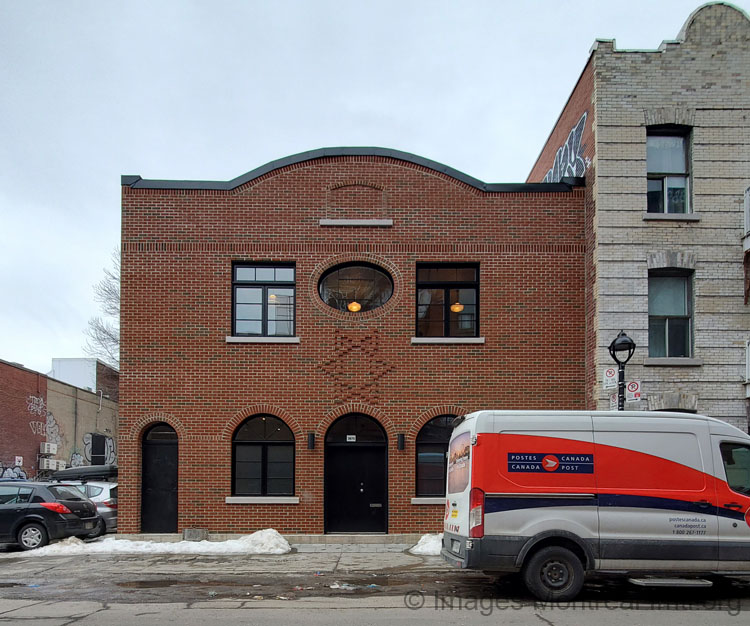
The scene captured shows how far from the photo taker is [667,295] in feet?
55.4

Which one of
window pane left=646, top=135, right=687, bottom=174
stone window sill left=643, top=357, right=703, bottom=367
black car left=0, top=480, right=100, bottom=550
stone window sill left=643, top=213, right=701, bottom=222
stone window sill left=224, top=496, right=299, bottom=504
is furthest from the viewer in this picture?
window pane left=646, top=135, right=687, bottom=174

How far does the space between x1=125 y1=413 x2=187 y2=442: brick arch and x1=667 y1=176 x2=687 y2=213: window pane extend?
11645mm

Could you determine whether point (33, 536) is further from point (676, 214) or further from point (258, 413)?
point (676, 214)

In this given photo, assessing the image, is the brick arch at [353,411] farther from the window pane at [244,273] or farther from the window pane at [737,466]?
the window pane at [737,466]

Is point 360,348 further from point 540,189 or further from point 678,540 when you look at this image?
point 678,540

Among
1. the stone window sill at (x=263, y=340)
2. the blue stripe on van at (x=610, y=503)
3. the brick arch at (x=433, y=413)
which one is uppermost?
the stone window sill at (x=263, y=340)

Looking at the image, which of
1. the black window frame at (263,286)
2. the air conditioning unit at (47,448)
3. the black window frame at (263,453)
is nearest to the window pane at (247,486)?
the black window frame at (263,453)

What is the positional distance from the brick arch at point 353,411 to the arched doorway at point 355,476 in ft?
0.61

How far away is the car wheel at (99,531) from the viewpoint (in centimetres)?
1693

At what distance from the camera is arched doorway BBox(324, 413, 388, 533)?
16.9 meters

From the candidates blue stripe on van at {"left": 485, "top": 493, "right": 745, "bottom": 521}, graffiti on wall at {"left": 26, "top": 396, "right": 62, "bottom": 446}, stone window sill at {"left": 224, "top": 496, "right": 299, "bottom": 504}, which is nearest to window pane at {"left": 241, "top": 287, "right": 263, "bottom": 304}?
stone window sill at {"left": 224, "top": 496, "right": 299, "bottom": 504}

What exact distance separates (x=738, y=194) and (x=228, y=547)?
13.0 meters

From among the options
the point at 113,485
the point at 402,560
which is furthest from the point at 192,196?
the point at 402,560

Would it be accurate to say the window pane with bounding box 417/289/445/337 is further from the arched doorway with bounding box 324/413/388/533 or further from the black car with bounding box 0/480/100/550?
the black car with bounding box 0/480/100/550
